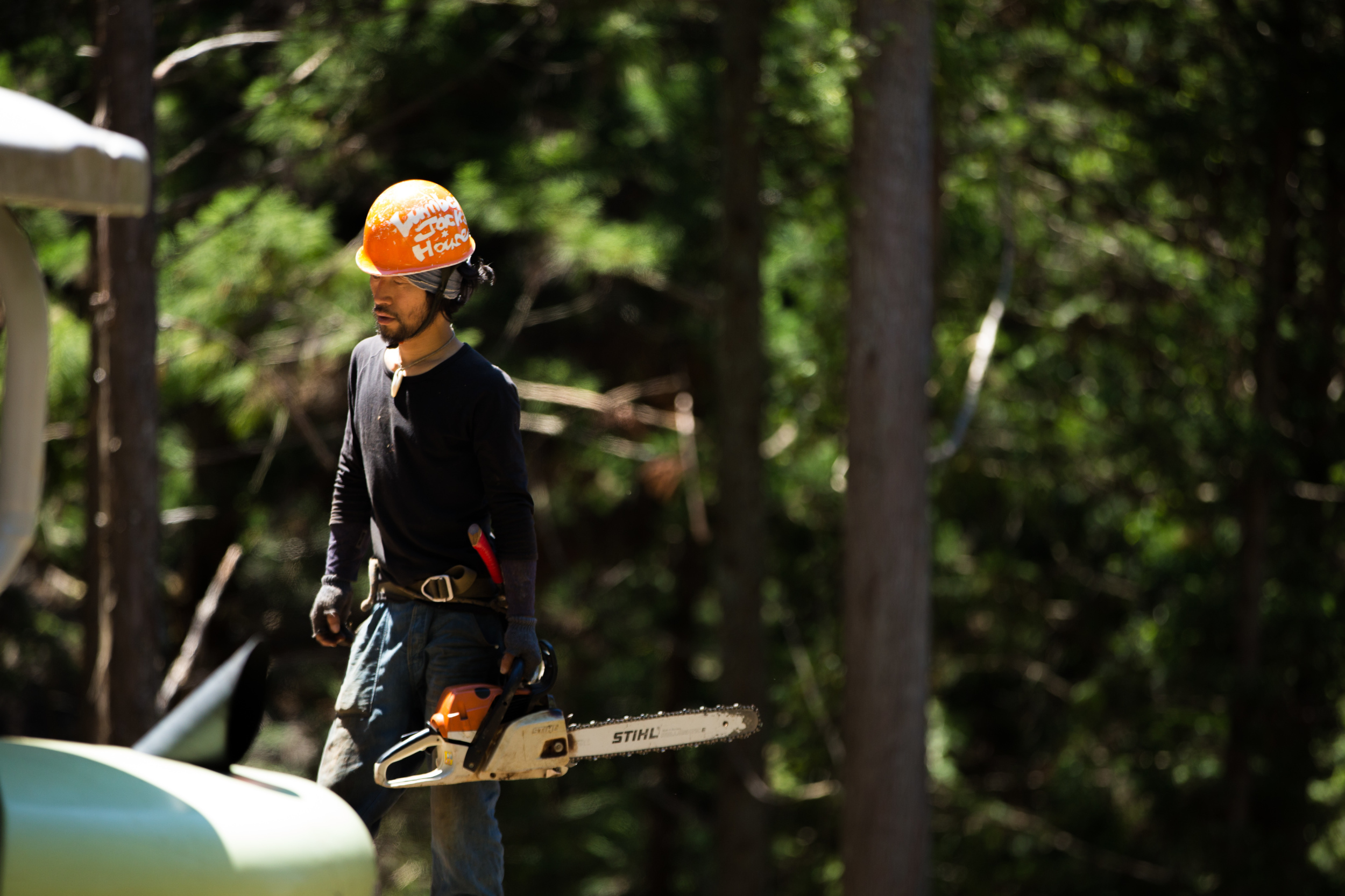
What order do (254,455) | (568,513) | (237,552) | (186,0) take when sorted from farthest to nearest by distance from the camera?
(568,513), (254,455), (237,552), (186,0)

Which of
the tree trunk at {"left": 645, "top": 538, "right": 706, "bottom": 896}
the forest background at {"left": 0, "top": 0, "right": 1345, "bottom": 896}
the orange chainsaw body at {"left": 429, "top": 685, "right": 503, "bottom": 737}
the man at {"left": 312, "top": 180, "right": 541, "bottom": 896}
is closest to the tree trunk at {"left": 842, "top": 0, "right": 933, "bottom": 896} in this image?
the forest background at {"left": 0, "top": 0, "right": 1345, "bottom": 896}

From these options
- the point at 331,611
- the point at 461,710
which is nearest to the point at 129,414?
the point at 331,611

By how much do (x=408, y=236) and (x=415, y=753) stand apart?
1407mm

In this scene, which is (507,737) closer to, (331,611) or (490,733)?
(490,733)

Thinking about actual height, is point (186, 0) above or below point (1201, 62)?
above

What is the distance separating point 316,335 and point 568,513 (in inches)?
178

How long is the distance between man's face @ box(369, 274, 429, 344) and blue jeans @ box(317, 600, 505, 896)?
77 cm

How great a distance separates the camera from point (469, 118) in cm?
1105

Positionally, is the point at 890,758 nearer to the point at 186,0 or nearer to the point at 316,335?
the point at 316,335

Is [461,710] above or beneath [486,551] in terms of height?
beneath

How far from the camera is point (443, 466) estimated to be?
140 inches

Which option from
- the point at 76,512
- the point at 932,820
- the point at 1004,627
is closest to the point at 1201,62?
the point at 1004,627

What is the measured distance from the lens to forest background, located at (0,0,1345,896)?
947cm

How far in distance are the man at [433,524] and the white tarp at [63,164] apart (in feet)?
3.49
